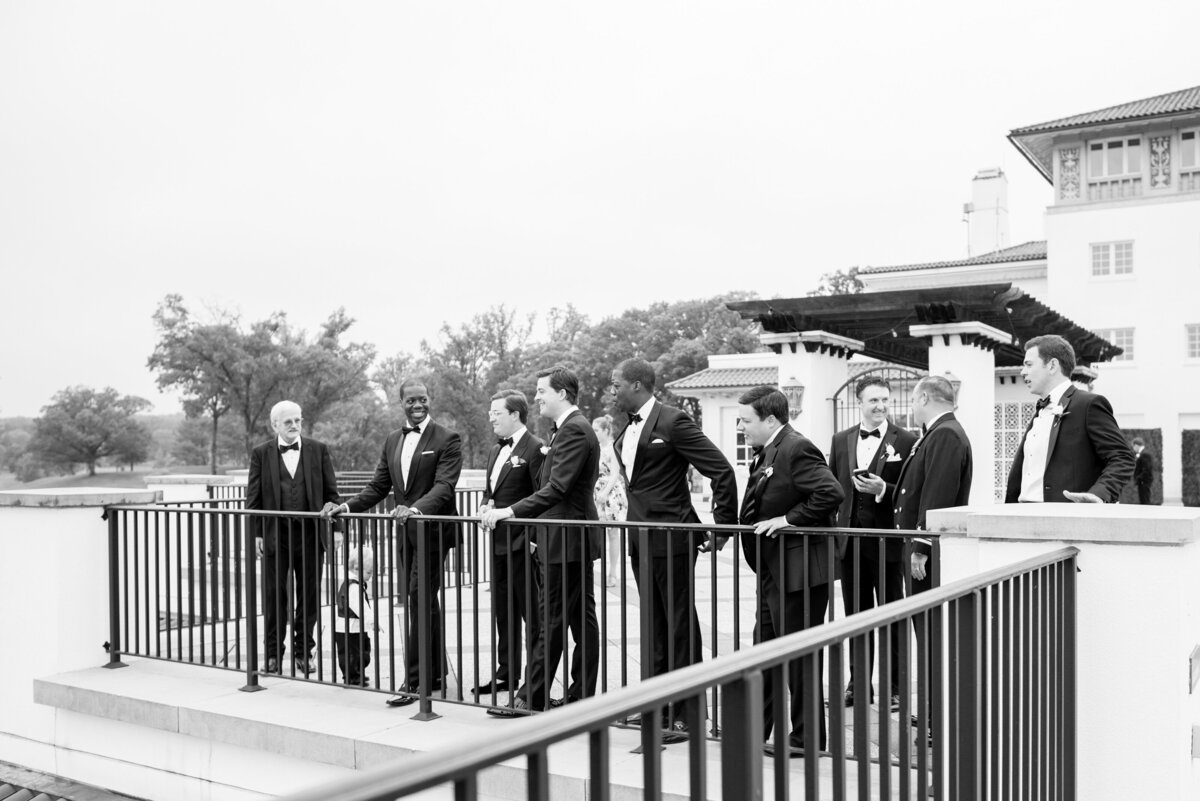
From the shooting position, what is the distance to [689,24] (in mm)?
47531

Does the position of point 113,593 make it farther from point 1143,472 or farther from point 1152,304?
point 1152,304

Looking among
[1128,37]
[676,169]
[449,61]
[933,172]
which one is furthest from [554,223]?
[1128,37]

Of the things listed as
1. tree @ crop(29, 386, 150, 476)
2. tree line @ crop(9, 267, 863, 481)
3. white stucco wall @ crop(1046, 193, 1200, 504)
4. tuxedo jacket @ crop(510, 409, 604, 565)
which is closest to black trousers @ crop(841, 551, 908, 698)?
tuxedo jacket @ crop(510, 409, 604, 565)

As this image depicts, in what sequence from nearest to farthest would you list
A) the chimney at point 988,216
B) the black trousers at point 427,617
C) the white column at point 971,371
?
the black trousers at point 427,617 → the white column at point 971,371 → the chimney at point 988,216

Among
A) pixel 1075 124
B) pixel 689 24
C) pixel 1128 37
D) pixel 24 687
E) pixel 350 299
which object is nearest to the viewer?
pixel 24 687

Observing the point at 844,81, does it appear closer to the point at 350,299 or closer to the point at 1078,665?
the point at 350,299

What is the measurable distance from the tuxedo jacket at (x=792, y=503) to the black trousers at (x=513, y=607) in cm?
113

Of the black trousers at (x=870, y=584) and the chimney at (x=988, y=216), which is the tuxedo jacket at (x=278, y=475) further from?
the chimney at (x=988, y=216)

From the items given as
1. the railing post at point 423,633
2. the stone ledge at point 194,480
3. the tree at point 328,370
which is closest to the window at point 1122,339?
the stone ledge at point 194,480

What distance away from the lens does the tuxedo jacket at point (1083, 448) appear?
5.36 m

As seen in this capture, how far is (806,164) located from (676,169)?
14.8 m

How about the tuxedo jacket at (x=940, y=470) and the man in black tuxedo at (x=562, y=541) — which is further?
the tuxedo jacket at (x=940, y=470)

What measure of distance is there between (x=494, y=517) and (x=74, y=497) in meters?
3.12

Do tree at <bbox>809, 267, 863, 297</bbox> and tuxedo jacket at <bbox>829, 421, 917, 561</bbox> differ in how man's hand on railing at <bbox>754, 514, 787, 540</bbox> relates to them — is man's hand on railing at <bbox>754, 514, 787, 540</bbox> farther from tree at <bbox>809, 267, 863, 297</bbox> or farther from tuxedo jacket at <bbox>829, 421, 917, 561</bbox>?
tree at <bbox>809, 267, 863, 297</bbox>
